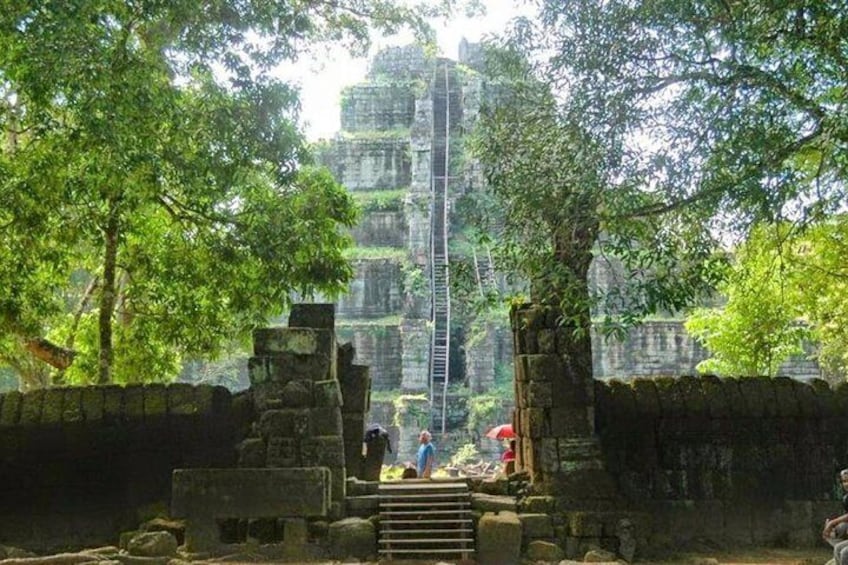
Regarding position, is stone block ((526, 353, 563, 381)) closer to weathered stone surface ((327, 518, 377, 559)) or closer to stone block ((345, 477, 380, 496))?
stone block ((345, 477, 380, 496))

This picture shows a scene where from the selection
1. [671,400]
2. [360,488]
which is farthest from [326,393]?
[671,400]

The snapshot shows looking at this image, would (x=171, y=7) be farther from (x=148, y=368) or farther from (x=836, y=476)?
(x=836, y=476)

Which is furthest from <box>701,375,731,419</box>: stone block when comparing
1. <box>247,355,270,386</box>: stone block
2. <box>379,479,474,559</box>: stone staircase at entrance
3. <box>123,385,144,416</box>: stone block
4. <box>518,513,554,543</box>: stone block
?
<box>123,385,144,416</box>: stone block

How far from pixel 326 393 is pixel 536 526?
251 cm

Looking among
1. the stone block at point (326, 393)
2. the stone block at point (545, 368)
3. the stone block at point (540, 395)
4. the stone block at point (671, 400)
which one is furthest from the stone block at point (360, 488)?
the stone block at point (671, 400)

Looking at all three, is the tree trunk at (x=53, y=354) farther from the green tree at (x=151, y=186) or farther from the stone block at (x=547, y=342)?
the stone block at (x=547, y=342)

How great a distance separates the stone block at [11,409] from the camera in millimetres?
9383

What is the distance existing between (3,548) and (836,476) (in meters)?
8.55

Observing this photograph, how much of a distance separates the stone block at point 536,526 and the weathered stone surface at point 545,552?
0.12m

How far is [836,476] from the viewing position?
396 inches

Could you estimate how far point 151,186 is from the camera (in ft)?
32.4

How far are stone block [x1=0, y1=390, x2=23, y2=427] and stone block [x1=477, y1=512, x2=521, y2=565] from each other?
4855 millimetres

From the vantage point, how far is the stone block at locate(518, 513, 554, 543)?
9.28 m

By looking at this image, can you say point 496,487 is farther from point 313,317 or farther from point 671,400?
point 313,317
